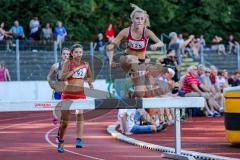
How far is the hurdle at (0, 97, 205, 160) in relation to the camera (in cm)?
1273

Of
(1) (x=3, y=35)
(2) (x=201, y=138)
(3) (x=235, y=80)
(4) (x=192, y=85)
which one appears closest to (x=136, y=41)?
(2) (x=201, y=138)

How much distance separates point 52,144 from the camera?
16.8 m

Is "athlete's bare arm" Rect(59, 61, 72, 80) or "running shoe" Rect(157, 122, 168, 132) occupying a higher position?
"athlete's bare arm" Rect(59, 61, 72, 80)

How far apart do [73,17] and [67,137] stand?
88.2ft

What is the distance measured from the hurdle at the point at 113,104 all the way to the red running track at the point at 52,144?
2.95 feet

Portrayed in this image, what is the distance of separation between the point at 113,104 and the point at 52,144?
152 inches

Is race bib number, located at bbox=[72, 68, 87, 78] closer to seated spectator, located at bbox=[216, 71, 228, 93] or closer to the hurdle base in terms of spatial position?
the hurdle base


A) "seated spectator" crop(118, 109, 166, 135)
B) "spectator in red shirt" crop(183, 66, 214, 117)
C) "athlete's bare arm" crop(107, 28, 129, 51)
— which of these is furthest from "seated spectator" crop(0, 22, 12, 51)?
"athlete's bare arm" crop(107, 28, 129, 51)

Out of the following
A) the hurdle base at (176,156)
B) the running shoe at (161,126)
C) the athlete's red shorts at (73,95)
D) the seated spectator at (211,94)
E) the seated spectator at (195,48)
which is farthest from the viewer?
the seated spectator at (195,48)

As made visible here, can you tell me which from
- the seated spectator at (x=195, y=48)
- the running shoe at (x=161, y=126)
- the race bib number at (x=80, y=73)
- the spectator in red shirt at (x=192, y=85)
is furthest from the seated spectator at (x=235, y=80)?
the race bib number at (x=80, y=73)

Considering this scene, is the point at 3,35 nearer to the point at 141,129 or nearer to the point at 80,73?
the point at 141,129

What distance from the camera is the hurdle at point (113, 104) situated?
12734mm

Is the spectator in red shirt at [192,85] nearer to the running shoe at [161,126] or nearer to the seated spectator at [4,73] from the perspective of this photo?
the running shoe at [161,126]

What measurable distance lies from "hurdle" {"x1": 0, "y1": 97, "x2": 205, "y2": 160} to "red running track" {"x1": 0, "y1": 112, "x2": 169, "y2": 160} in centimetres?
Result: 90
